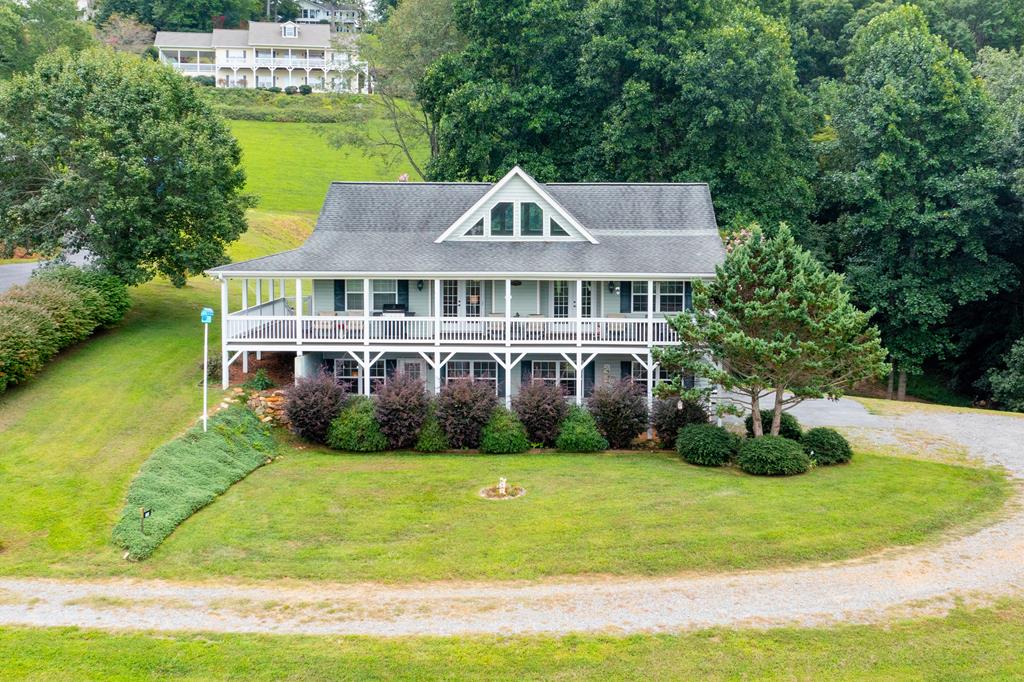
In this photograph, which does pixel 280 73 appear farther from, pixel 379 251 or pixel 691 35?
pixel 379 251

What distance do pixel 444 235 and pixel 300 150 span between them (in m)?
45.7

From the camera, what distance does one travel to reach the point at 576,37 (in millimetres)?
42188

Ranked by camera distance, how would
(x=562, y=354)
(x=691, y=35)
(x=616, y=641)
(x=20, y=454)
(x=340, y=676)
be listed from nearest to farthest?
(x=340, y=676)
(x=616, y=641)
(x=20, y=454)
(x=562, y=354)
(x=691, y=35)

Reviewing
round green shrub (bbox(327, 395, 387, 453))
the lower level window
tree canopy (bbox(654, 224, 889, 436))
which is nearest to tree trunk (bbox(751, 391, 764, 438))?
tree canopy (bbox(654, 224, 889, 436))

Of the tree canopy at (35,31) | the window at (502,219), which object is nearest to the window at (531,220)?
the window at (502,219)

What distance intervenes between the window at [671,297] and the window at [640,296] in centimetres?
44

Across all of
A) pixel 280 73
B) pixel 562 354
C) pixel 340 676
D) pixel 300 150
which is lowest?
pixel 340 676

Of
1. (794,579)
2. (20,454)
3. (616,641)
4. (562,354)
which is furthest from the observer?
(562,354)

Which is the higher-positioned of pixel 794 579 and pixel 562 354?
pixel 562 354

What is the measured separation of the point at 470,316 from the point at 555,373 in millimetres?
3229

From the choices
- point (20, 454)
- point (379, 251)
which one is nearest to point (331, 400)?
point (379, 251)

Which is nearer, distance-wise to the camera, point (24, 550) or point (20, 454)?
point (24, 550)

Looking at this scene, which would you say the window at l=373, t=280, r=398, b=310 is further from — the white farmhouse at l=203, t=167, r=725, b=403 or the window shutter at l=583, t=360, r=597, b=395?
the window shutter at l=583, t=360, r=597, b=395

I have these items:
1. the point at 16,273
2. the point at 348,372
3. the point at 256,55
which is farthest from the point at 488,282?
the point at 256,55
